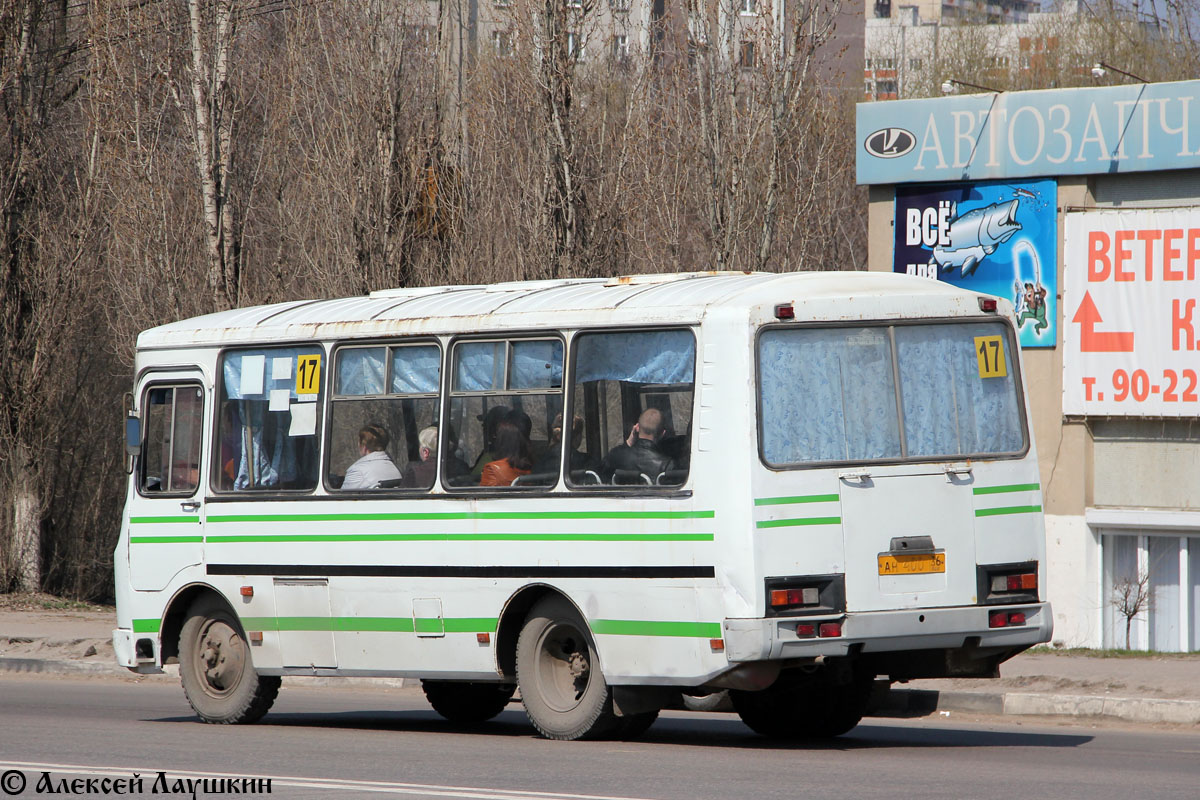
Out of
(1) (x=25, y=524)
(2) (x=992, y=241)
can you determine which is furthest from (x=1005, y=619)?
(1) (x=25, y=524)

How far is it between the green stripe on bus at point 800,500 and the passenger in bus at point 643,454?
2.07ft

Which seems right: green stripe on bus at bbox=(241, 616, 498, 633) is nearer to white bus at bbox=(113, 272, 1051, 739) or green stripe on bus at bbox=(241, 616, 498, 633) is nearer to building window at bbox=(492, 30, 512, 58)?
white bus at bbox=(113, 272, 1051, 739)

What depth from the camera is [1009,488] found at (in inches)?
393

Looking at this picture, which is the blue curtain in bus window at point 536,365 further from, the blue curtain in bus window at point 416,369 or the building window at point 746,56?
the building window at point 746,56

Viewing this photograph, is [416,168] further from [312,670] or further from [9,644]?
[312,670]

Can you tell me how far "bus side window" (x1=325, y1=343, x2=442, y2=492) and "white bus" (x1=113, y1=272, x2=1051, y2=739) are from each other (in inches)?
0.7

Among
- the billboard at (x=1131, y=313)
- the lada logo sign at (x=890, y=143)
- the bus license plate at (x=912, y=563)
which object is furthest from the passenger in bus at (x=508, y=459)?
the lada logo sign at (x=890, y=143)

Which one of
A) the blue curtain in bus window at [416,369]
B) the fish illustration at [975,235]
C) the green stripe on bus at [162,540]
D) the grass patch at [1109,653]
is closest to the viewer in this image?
the blue curtain in bus window at [416,369]

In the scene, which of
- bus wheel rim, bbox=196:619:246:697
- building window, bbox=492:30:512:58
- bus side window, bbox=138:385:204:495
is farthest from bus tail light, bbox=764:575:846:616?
building window, bbox=492:30:512:58

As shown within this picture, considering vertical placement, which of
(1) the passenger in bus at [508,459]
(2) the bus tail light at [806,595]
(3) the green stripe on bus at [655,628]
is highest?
(1) the passenger in bus at [508,459]

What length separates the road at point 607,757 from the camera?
318 inches

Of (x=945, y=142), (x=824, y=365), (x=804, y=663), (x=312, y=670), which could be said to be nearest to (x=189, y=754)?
(x=312, y=670)

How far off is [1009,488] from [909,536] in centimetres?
76

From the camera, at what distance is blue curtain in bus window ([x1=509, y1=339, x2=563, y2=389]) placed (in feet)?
33.9
